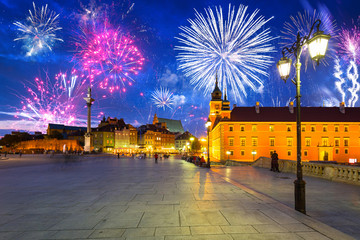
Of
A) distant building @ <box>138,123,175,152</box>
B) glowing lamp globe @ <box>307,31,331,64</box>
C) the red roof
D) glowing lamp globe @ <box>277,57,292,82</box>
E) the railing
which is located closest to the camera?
glowing lamp globe @ <box>307,31,331,64</box>

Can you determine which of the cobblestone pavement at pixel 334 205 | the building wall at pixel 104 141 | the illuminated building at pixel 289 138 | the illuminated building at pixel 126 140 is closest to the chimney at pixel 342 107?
the illuminated building at pixel 289 138

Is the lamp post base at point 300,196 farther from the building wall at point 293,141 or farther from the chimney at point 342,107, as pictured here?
the chimney at point 342,107

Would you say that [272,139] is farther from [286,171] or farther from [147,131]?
[147,131]

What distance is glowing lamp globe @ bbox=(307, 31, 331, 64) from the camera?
6.51m

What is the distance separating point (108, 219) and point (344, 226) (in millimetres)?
6787

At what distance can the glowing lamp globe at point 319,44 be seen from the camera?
6.51 m

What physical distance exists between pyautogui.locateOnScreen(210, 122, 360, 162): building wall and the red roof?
162cm

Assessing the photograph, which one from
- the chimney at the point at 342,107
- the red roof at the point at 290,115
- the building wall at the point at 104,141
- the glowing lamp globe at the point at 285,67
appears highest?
the chimney at the point at 342,107

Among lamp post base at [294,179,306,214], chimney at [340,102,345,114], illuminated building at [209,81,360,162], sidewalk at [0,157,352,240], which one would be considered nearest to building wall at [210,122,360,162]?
illuminated building at [209,81,360,162]

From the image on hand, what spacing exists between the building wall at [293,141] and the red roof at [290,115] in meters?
1.62

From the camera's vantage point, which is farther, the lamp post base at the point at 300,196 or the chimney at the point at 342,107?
the chimney at the point at 342,107

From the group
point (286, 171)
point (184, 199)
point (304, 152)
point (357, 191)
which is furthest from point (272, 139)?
point (184, 199)

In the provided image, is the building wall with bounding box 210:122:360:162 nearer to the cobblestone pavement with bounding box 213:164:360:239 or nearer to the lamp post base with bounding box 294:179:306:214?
the cobblestone pavement with bounding box 213:164:360:239

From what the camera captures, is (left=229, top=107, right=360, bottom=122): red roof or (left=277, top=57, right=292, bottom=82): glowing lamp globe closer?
(left=277, top=57, right=292, bottom=82): glowing lamp globe
